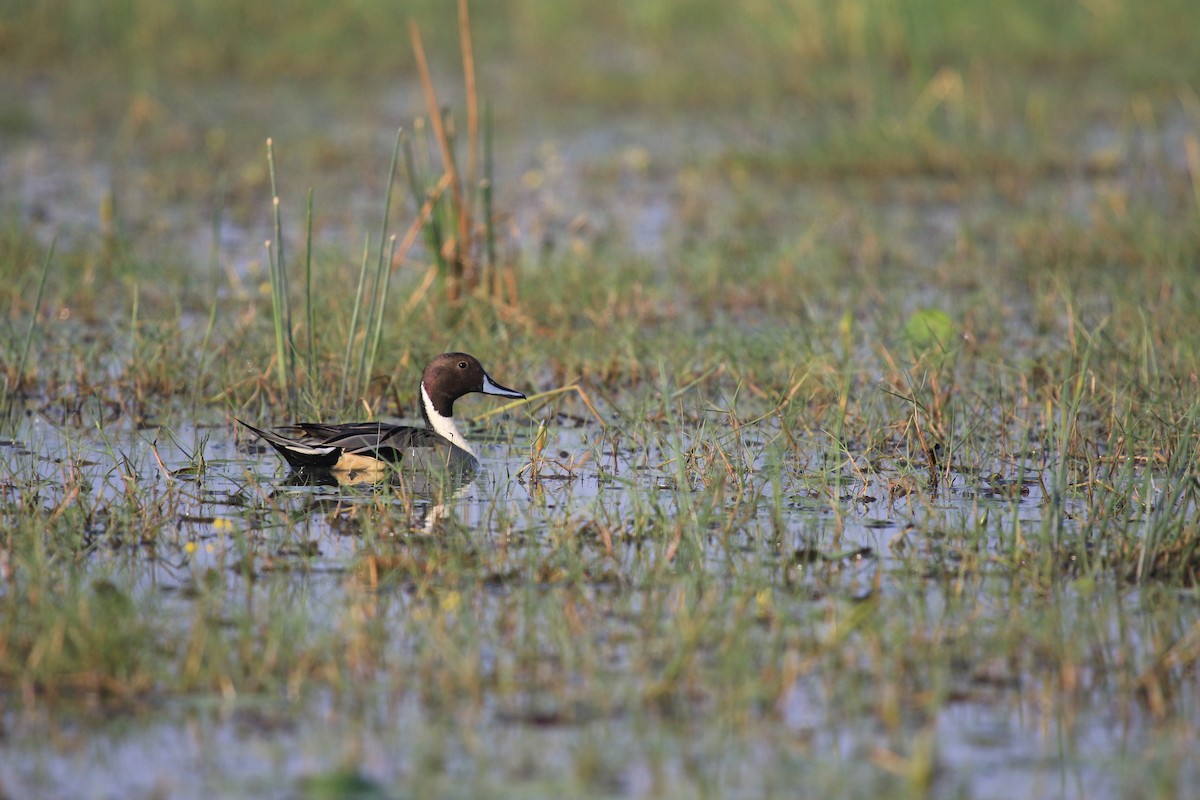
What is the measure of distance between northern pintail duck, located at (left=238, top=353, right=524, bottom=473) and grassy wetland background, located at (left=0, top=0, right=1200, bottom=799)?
0.45 ft

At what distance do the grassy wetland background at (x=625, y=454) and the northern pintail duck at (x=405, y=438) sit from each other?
0.45 ft

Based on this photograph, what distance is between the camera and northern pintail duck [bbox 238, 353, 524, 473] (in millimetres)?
5641

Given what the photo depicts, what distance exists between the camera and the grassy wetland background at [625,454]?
3602mm

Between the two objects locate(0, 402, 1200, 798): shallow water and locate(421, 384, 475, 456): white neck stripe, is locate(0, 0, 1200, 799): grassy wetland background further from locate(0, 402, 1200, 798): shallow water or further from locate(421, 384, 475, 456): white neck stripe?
locate(421, 384, 475, 456): white neck stripe

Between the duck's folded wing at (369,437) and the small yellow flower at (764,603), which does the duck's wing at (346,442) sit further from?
the small yellow flower at (764,603)

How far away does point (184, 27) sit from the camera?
15.2 meters

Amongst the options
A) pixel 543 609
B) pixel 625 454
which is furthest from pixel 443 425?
pixel 543 609

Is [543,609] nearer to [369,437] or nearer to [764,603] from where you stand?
[764,603]

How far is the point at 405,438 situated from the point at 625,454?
766 millimetres

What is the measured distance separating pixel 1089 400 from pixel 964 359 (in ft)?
2.83

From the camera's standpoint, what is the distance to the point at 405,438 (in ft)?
19.1

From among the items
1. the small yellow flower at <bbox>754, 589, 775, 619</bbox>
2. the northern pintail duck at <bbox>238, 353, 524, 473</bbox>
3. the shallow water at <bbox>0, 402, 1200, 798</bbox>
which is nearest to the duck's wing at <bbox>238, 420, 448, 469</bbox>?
the northern pintail duck at <bbox>238, 353, 524, 473</bbox>

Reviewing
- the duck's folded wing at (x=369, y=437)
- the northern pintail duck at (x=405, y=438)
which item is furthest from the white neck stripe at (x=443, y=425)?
the duck's folded wing at (x=369, y=437)

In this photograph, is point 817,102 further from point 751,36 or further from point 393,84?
point 393,84
